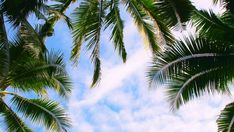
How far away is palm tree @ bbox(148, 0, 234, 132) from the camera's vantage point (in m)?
12.5

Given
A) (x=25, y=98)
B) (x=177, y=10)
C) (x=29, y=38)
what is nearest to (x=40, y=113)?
(x=25, y=98)

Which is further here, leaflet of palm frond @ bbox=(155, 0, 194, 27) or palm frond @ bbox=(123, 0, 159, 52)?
palm frond @ bbox=(123, 0, 159, 52)

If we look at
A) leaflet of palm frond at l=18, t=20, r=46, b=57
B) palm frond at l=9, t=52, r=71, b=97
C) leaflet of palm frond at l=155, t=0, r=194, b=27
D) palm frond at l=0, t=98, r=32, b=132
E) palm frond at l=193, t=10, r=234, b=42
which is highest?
leaflet of palm frond at l=155, t=0, r=194, b=27

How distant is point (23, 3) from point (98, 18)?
240cm

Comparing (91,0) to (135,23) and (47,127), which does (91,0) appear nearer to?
(135,23)

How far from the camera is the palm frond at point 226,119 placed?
13.4 meters

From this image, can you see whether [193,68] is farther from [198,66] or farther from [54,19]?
[54,19]

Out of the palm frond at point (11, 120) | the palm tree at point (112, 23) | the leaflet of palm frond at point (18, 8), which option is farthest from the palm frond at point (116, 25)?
the palm frond at point (11, 120)

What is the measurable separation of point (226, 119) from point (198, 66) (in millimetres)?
1925

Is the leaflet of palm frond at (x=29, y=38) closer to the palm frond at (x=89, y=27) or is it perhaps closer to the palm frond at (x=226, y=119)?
the palm frond at (x=89, y=27)

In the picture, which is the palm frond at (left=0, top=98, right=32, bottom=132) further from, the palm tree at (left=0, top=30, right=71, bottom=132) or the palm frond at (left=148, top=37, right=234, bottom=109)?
the palm frond at (left=148, top=37, right=234, bottom=109)

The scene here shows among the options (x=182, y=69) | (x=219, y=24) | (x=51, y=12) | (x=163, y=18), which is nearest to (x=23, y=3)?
(x=51, y=12)

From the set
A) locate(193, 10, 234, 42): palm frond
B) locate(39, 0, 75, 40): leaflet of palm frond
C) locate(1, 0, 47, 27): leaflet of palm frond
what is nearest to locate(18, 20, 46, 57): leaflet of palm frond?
locate(1, 0, 47, 27): leaflet of palm frond

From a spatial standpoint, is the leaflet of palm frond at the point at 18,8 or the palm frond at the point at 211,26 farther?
the palm frond at the point at 211,26
